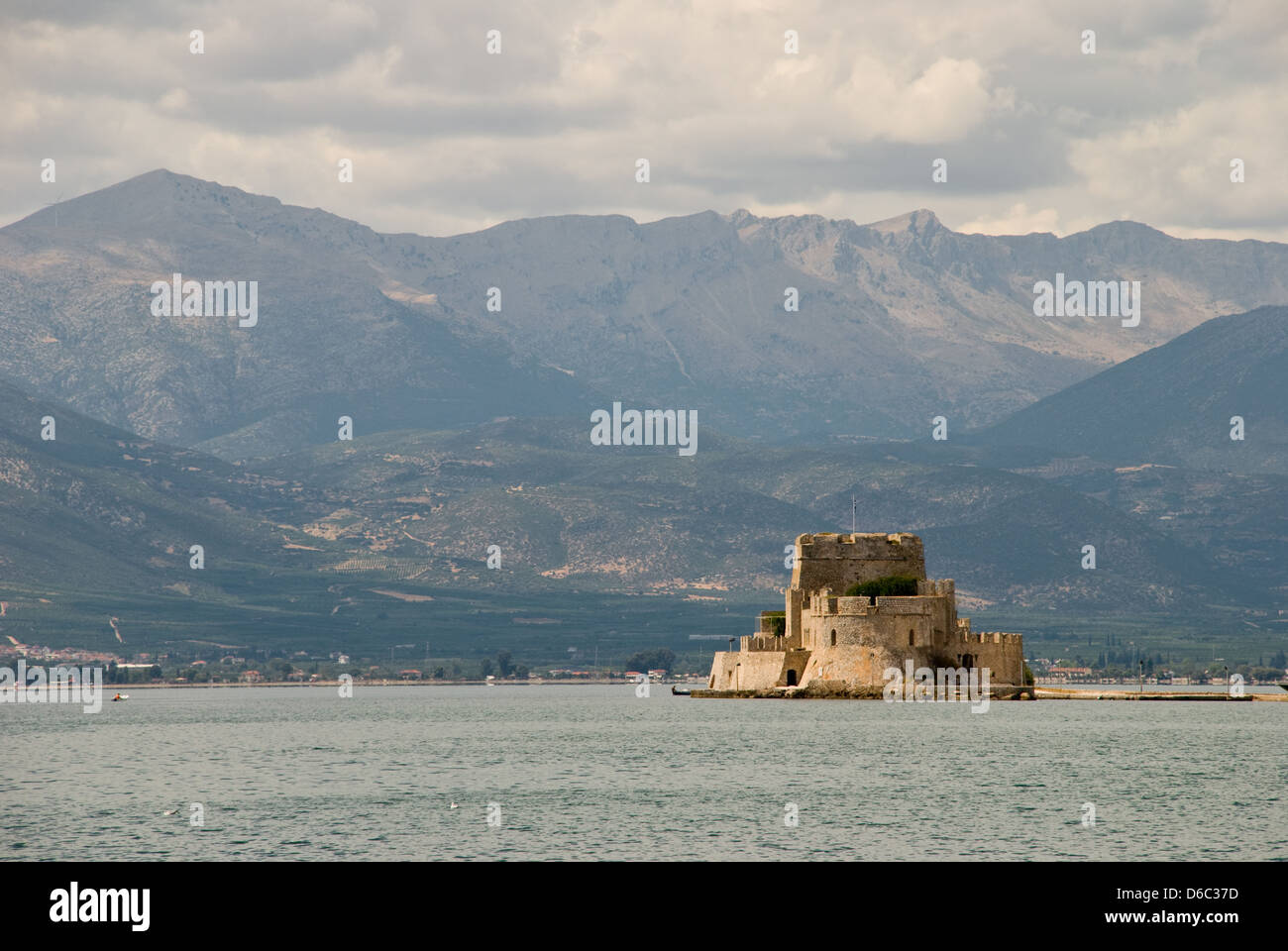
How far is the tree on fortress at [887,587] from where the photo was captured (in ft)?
518

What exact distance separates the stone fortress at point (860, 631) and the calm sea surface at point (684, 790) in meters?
5.33

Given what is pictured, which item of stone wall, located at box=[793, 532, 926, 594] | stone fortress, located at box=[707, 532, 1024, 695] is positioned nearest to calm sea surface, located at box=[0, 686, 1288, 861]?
stone fortress, located at box=[707, 532, 1024, 695]

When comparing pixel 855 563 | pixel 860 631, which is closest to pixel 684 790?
pixel 860 631

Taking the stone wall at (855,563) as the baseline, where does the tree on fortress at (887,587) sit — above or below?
below

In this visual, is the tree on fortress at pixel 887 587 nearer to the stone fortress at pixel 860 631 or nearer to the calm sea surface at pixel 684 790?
the stone fortress at pixel 860 631

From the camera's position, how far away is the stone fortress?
5974 inches

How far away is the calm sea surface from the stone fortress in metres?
5.33

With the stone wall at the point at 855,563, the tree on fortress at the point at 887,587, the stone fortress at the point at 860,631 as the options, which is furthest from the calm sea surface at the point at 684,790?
the stone wall at the point at 855,563

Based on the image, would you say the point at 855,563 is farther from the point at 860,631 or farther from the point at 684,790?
the point at 684,790
